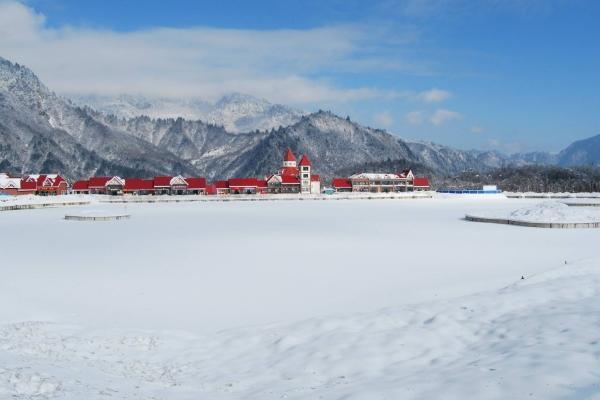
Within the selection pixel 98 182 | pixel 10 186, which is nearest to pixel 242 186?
pixel 98 182

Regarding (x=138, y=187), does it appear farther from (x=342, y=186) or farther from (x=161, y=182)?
(x=342, y=186)

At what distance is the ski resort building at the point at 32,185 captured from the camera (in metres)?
144

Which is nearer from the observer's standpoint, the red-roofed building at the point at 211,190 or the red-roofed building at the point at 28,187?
the red-roofed building at the point at 28,187

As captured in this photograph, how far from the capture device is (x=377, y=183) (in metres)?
179

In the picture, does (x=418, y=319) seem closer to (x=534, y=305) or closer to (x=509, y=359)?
(x=534, y=305)

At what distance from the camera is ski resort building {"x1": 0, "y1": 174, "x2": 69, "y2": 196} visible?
471 feet

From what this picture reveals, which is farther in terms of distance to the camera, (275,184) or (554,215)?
(275,184)

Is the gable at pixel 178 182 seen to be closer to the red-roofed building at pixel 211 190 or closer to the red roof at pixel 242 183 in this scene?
the red-roofed building at pixel 211 190

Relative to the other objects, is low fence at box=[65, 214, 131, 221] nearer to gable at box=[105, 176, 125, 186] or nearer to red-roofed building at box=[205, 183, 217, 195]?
gable at box=[105, 176, 125, 186]

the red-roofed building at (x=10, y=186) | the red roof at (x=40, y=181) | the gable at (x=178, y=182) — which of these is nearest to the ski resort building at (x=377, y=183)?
the gable at (x=178, y=182)

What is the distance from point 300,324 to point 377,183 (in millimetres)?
162901

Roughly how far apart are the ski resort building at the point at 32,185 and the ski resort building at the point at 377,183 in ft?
264

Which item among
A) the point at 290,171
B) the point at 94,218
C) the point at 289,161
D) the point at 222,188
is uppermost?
the point at 289,161

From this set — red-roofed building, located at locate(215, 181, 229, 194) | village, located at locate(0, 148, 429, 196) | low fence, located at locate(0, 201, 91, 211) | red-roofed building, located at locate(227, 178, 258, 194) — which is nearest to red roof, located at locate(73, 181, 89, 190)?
village, located at locate(0, 148, 429, 196)
